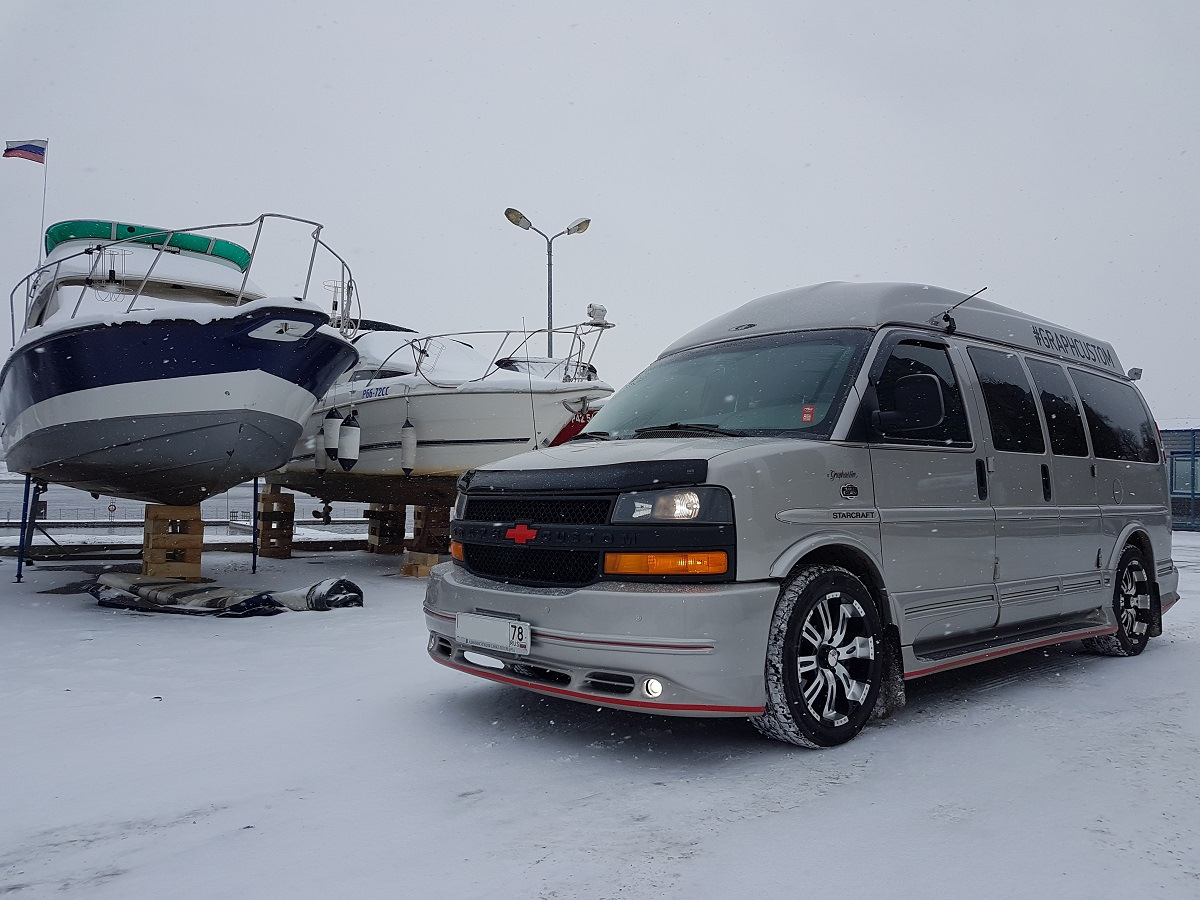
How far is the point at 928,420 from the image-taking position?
3.87m

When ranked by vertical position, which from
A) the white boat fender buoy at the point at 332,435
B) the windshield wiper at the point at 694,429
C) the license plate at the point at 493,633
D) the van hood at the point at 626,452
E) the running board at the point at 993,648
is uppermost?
the white boat fender buoy at the point at 332,435

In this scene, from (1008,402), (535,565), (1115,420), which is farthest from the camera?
(1115,420)

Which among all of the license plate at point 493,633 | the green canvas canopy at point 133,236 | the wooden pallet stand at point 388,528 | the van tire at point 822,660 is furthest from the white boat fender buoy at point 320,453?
the van tire at point 822,660

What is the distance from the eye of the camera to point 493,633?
3668mm

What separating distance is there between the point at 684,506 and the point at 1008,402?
2459mm

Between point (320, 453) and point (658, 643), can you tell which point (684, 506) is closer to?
point (658, 643)

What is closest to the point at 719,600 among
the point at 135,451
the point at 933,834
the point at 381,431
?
the point at 933,834

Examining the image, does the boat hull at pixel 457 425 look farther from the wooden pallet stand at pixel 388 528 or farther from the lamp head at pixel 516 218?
the lamp head at pixel 516 218

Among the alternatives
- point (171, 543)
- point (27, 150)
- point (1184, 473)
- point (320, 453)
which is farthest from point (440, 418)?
point (1184, 473)

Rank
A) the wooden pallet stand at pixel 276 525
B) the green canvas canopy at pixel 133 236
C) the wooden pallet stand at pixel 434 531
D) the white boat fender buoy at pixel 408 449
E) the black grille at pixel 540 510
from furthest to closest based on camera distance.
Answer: the wooden pallet stand at pixel 276 525 < the wooden pallet stand at pixel 434 531 < the white boat fender buoy at pixel 408 449 < the green canvas canopy at pixel 133 236 < the black grille at pixel 540 510

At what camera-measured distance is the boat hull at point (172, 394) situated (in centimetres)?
816

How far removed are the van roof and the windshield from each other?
0.09m

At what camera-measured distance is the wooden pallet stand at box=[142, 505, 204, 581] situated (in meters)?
8.84

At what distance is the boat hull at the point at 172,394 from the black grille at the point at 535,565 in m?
5.38
